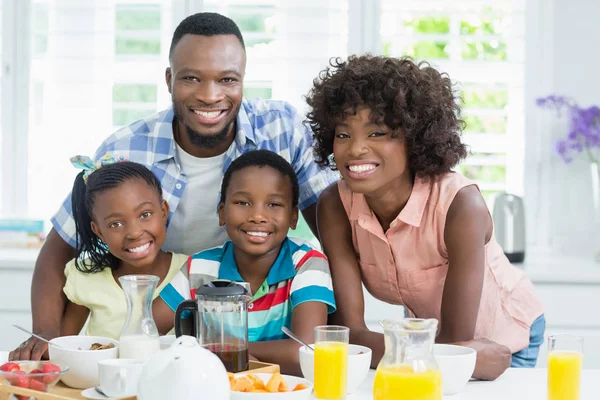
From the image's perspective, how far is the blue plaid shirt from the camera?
2.23 metres

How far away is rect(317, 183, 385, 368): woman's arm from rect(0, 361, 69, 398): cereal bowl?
73cm

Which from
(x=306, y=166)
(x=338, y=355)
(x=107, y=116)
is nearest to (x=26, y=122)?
(x=107, y=116)

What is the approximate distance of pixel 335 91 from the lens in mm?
1932

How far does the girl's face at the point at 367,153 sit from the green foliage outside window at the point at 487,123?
2.04 metres

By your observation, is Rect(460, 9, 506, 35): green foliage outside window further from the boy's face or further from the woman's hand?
the woman's hand

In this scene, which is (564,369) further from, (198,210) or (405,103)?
(198,210)

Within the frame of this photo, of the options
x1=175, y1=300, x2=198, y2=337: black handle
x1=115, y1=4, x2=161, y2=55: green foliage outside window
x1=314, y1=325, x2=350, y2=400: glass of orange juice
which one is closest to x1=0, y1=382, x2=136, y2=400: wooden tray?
x1=175, y1=300, x2=198, y2=337: black handle

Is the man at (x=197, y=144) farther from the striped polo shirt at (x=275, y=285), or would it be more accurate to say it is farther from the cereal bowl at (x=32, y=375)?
the cereal bowl at (x=32, y=375)

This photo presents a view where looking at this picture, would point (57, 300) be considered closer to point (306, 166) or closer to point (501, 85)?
point (306, 166)

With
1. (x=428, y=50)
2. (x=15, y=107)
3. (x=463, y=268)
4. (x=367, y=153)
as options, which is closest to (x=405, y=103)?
(x=367, y=153)

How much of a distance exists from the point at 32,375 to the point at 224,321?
0.34m

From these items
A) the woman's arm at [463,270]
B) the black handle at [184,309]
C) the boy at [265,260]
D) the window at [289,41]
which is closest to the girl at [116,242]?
the boy at [265,260]

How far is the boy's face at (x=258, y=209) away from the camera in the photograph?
76.3 inches

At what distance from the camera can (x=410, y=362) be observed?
1231 mm
